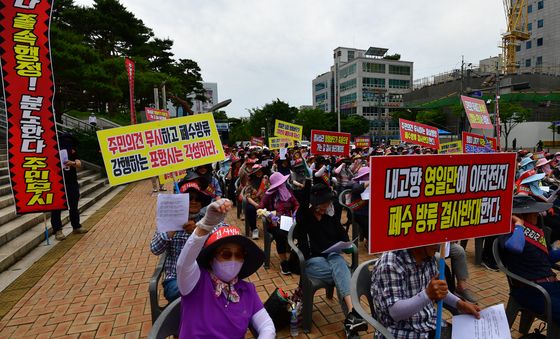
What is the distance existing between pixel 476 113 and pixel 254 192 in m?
6.64

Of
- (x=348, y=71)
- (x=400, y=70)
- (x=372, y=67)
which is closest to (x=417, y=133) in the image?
(x=372, y=67)

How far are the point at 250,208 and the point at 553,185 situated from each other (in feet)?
20.4

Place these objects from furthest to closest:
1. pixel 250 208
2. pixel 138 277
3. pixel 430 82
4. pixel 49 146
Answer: pixel 430 82, pixel 250 208, pixel 49 146, pixel 138 277

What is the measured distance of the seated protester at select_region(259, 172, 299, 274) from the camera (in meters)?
4.71

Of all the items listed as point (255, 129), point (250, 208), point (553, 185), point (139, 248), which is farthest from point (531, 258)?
point (255, 129)

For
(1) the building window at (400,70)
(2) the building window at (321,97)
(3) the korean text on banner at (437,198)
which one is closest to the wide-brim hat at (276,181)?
(3) the korean text on banner at (437,198)

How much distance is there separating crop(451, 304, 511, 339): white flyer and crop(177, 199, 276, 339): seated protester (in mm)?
1196

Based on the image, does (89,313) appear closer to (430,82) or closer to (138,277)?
(138,277)

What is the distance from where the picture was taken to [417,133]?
8602 mm

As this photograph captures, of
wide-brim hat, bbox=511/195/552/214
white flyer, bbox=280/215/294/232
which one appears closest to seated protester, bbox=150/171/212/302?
white flyer, bbox=280/215/294/232

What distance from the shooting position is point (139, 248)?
229 inches

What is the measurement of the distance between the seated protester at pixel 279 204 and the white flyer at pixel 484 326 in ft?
9.50

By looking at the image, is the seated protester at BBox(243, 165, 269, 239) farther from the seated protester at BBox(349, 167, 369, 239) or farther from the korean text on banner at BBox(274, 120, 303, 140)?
the korean text on banner at BBox(274, 120, 303, 140)

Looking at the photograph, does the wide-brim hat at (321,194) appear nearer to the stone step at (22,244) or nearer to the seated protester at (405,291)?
the seated protester at (405,291)
